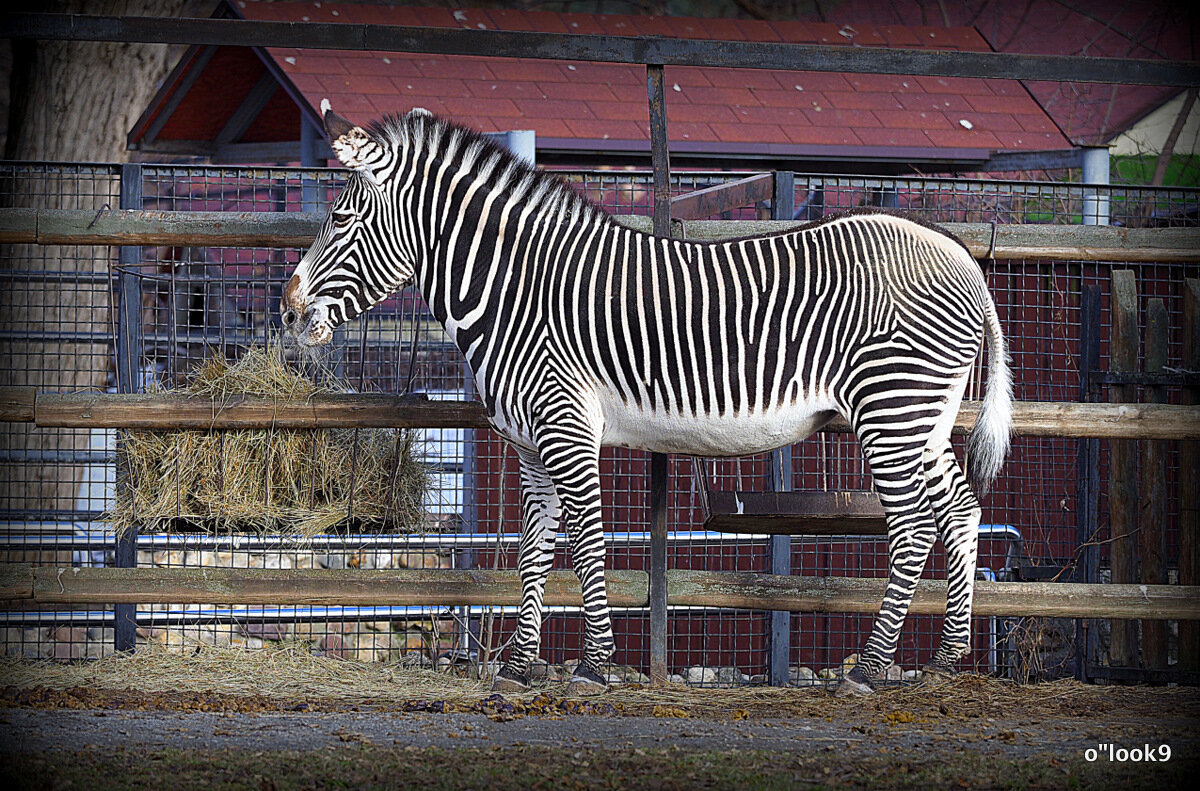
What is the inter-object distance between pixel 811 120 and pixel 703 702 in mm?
7248

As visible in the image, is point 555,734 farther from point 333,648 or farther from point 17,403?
point 333,648

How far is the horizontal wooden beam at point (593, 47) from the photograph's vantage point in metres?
5.28

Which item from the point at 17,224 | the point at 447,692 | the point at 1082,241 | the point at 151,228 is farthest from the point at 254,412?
the point at 1082,241

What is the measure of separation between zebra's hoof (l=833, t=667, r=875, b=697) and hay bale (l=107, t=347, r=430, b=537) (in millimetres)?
2103

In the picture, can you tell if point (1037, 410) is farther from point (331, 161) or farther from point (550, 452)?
point (331, 161)

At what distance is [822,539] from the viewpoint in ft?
23.4

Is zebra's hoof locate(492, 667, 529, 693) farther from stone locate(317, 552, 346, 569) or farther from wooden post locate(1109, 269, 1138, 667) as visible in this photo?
wooden post locate(1109, 269, 1138, 667)

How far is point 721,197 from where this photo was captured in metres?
6.10

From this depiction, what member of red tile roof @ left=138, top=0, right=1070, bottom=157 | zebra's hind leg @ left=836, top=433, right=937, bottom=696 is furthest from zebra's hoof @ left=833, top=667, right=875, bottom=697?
red tile roof @ left=138, top=0, right=1070, bottom=157

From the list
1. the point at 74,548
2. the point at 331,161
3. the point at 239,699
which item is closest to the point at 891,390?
the point at 239,699

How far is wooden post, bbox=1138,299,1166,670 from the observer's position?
591 centimetres

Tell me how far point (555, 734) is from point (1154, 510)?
336 cm

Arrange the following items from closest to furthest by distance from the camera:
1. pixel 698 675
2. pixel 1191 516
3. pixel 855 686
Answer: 1. pixel 855 686
2. pixel 1191 516
3. pixel 698 675

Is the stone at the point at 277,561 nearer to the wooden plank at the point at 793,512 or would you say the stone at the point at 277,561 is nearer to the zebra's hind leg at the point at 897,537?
the wooden plank at the point at 793,512
